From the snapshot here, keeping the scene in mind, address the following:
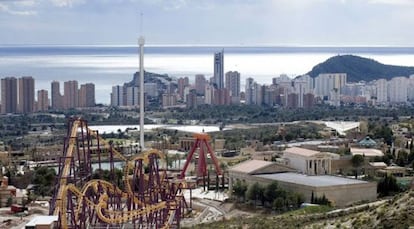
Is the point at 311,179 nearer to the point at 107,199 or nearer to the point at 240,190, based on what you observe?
the point at 240,190

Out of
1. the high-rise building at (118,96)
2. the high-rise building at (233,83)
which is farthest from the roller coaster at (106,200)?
the high-rise building at (233,83)

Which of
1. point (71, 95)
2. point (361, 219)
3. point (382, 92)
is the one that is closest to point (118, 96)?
point (71, 95)

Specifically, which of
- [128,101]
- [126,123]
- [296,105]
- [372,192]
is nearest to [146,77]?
[128,101]

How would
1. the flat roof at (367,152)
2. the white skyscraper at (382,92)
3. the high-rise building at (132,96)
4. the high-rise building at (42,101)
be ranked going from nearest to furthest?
1. the flat roof at (367,152)
2. the high-rise building at (42,101)
3. the high-rise building at (132,96)
4. the white skyscraper at (382,92)

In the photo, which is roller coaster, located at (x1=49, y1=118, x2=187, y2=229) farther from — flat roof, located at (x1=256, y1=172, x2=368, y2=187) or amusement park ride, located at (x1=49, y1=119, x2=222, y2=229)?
flat roof, located at (x1=256, y1=172, x2=368, y2=187)

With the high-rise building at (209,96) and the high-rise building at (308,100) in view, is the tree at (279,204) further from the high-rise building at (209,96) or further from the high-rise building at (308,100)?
the high-rise building at (308,100)

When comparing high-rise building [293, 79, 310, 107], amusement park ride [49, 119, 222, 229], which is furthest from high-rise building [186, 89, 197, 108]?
amusement park ride [49, 119, 222, 229]

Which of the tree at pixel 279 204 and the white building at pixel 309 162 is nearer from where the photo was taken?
the tree at pixel 279 204

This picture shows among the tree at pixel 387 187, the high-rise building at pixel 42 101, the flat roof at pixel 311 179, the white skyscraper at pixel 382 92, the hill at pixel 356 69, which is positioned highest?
the hill at pixel 356 69
